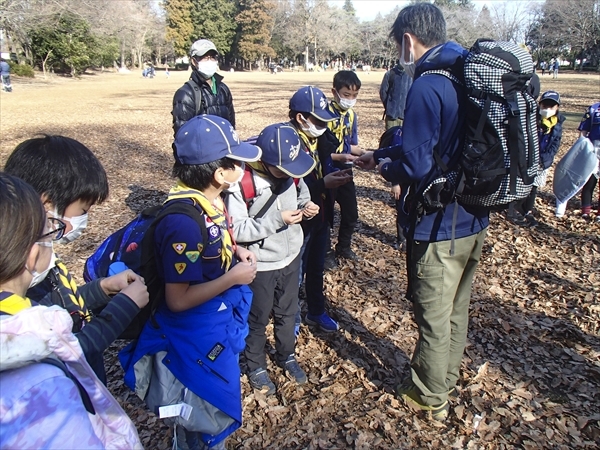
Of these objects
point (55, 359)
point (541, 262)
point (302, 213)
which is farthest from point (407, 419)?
point (541, 262)

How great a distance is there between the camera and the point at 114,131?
527 inches

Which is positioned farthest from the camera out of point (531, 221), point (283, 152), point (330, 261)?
point (531, 221)

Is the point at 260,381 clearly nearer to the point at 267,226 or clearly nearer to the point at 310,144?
the point at 267,226

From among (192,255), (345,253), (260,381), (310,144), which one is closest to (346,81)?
(310,144)

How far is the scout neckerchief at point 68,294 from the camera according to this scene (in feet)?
5.83

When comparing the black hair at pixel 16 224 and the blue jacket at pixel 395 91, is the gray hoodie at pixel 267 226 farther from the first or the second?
the blue jacket at pixel 395 91

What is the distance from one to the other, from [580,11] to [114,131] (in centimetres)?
5194

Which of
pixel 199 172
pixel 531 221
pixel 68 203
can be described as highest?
pixel 199 172

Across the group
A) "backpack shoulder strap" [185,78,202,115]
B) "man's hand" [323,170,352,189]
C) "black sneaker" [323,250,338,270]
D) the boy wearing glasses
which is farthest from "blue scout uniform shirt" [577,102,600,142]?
the boy wearing glasses

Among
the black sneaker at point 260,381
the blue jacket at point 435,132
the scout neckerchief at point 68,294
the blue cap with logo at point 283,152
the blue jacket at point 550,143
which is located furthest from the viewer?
the blue jacket at point 550,143

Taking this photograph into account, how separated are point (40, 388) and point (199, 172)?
48.0 inches

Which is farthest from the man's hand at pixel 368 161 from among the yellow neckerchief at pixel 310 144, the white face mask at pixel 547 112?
the white face mask at pixel 547 112

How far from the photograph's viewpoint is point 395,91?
6.37 metres

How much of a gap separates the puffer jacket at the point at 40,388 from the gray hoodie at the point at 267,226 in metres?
1.45
